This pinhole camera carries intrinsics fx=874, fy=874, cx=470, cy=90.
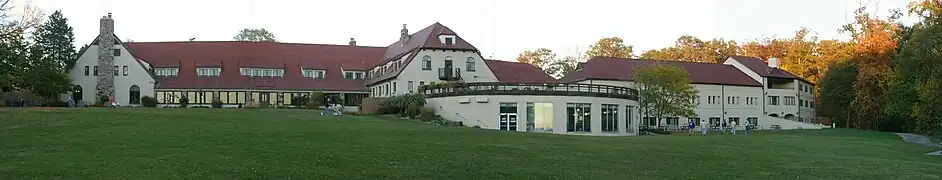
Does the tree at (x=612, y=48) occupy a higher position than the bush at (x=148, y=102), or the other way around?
the tree at (x=612, y=48)

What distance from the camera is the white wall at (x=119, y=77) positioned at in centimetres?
6212

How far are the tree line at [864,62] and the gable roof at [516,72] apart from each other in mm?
22370

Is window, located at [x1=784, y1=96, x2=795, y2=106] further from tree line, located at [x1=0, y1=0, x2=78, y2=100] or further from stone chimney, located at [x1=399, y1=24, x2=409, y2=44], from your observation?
tree line, located at [x1=0, y1=0, x2=78, y2=100]


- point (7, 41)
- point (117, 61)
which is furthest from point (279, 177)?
point (117, 61)

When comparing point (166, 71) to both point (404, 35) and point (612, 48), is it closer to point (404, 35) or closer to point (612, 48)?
point (404, 35)

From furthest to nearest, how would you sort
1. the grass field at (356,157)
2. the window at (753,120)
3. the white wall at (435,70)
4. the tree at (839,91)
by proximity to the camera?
the window at (753,120) < the tree at (839,91) < the white wall at (435,70) < the grass field at (356,157)

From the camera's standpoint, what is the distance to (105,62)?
61.9m

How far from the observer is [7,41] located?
3916 centimetres

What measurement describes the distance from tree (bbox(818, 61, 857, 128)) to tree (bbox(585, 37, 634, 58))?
2026 cm

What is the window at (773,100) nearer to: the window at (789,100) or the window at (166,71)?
the window at (789,100)

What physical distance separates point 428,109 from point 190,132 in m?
22.0

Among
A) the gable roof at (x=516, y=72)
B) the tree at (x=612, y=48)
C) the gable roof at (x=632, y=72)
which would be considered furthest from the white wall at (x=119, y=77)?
the tree at (x=612, y=48)

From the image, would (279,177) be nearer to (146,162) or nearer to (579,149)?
(146,162)

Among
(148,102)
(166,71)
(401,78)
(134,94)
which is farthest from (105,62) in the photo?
(401,78)
